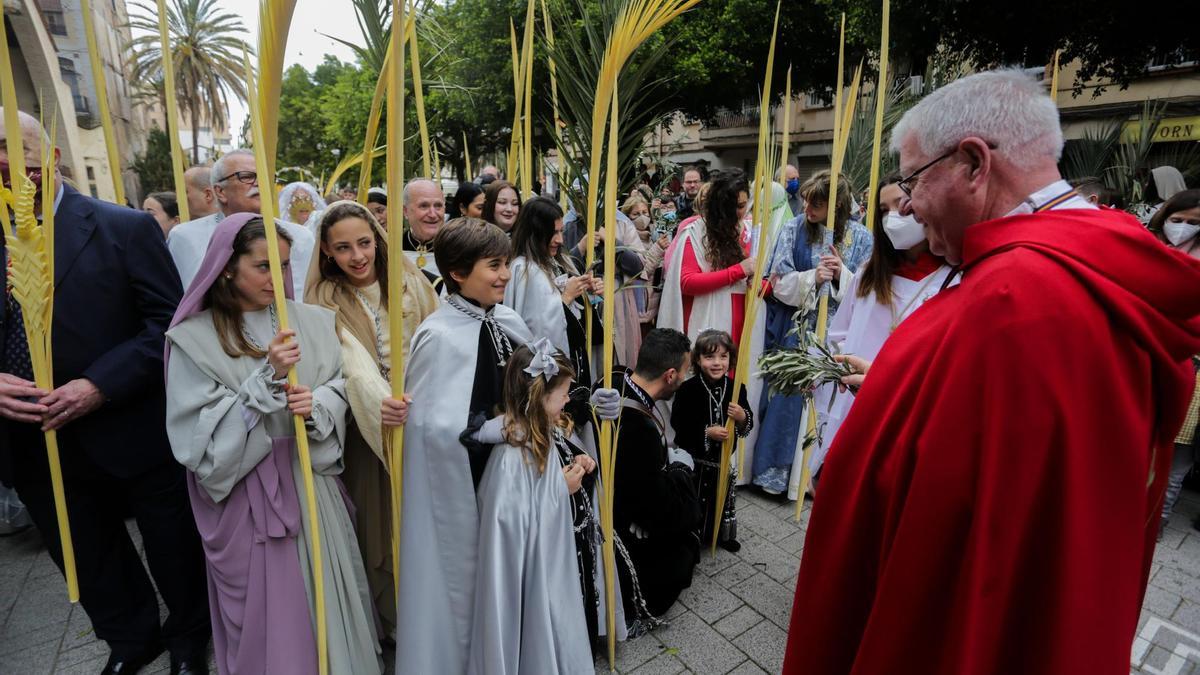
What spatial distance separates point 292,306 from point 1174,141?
18.7 metres

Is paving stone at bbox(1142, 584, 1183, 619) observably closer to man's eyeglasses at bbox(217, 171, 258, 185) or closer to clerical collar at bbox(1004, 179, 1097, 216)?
clerical collar at bbox(1004, 179, 1097, 216)

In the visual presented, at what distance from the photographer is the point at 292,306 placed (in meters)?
2.31

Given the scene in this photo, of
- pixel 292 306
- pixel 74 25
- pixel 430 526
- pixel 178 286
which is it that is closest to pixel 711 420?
pixel 430 526

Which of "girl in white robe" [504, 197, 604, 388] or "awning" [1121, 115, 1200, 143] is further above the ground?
"awning" [1121, 115, 1200, 143]

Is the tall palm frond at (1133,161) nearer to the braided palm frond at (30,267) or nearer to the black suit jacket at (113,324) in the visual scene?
the black suit jacket at (113,324)

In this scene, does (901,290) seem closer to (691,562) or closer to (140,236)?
(691,562)

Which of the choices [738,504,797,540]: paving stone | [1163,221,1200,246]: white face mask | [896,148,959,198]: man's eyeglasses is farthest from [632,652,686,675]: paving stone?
[1163,221,1200,246]: white face mask

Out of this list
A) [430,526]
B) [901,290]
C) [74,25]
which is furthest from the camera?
[74,25]

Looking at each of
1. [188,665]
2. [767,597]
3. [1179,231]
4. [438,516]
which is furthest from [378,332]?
[1179,231]

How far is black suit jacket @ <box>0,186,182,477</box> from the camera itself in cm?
229

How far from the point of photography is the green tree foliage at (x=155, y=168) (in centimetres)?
1650

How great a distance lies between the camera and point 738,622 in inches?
117

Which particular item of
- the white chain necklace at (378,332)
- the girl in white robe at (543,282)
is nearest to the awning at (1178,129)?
the girl in white robe at (543,282)

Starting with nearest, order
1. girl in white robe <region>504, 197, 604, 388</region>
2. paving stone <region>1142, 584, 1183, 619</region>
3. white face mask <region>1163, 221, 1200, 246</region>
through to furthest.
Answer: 1. paving stone <region>1142, 584, 1183, 619</region>
2. girl in white robe <region>504, 197, 604, 388</region>
3. white face mask <region>1163, 221, 1200, 246</region>
